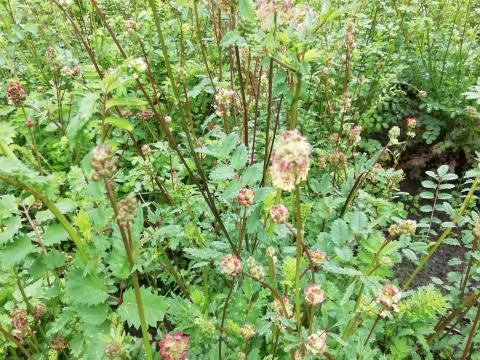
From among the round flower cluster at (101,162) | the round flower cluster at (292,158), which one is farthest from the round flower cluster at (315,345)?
the round flower cluster at (101,162)

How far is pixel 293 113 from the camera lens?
1.48m

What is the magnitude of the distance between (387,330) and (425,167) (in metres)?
1.91

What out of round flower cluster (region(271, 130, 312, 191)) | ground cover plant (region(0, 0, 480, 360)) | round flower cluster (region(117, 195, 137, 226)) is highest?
round flower cluster (region(271, 130, 312, 191))

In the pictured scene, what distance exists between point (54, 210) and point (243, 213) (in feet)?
2.19

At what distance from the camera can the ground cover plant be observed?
1.29 m

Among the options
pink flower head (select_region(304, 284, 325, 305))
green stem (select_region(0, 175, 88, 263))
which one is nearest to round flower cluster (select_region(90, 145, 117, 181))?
green stem (select_region(0, 175, 88, 263))

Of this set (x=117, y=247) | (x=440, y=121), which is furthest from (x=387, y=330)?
(x=440, y=121)

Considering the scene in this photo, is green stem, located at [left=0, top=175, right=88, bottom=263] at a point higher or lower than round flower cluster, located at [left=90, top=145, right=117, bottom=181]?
lower

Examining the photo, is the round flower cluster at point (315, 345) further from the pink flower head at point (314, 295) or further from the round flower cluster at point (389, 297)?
the round flower cluster at point (389, 297)

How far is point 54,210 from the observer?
121 cm

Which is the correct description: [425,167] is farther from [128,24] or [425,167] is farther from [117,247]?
[117,247]

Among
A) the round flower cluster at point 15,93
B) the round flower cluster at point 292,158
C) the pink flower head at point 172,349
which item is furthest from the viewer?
the round flower cluster at point 15,93

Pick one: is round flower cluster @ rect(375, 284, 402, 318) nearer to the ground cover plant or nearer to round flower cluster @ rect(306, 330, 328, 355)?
the ground cover plant

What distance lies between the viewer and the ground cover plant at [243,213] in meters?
1.29
